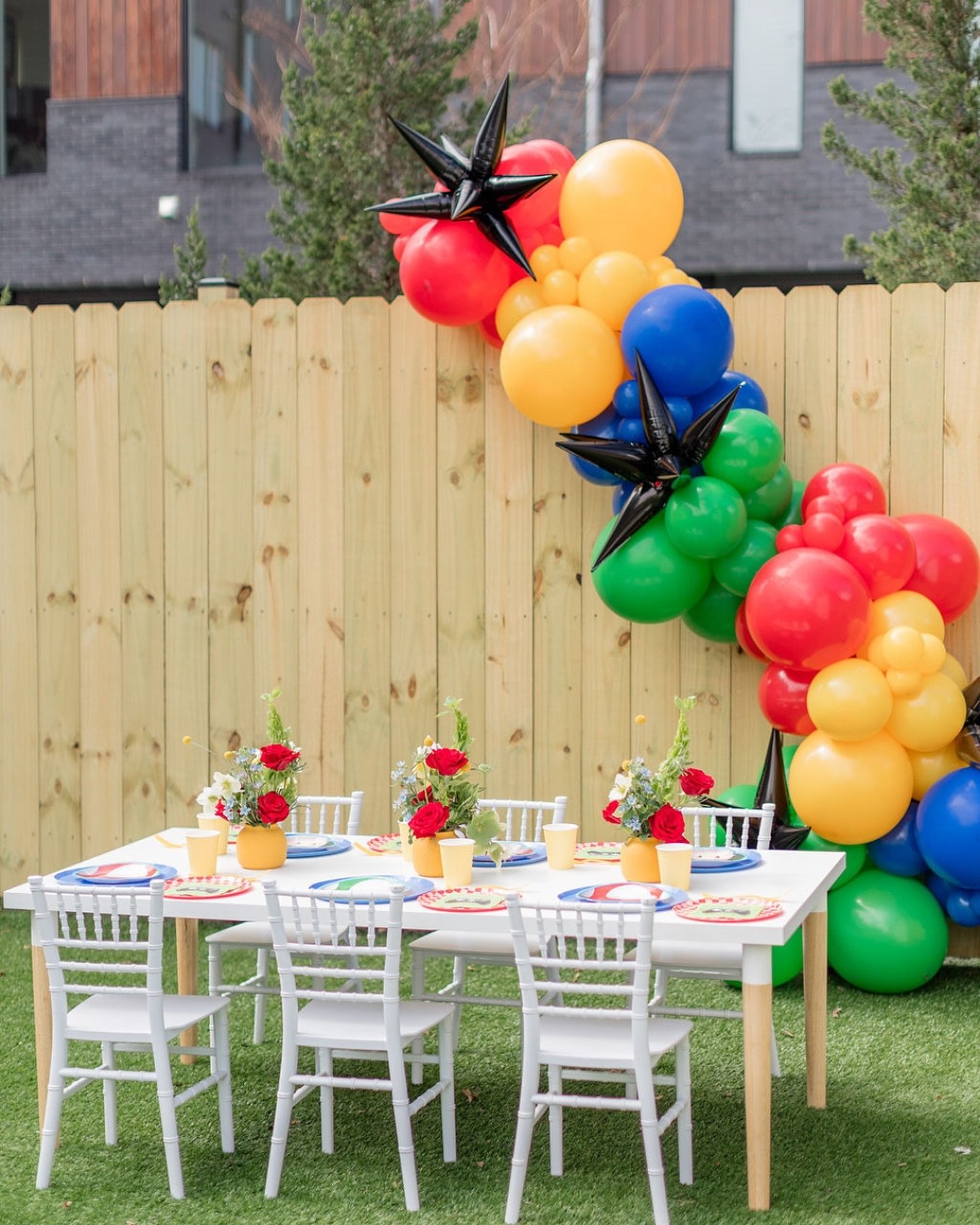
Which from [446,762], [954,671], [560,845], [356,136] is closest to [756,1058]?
[560,845]

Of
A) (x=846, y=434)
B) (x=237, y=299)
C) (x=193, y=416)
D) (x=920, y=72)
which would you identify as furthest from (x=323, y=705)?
(x=920, y=72)

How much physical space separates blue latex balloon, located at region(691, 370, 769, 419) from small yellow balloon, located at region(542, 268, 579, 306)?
0.49m

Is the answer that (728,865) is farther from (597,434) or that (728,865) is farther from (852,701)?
(597,434)

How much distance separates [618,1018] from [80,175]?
9.58 m

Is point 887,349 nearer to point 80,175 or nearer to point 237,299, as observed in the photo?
point 237,299

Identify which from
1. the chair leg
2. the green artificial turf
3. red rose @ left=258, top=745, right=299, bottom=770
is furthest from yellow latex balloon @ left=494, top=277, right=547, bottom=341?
the chair leg

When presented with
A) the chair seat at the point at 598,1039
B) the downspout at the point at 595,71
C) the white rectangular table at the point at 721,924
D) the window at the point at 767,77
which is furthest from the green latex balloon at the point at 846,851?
the downspout at the point at 595,71

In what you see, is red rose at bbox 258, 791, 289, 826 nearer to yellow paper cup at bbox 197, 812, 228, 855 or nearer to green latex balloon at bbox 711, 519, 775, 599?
yellow paper cup at bbox 197, 812, 228, 855

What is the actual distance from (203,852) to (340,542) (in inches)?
69.8

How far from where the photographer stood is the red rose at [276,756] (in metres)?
4.01

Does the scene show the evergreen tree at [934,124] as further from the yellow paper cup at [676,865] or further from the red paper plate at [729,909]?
the red paper plate at [729,909]

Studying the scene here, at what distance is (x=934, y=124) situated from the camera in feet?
21.7

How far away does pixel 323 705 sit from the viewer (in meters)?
5.57

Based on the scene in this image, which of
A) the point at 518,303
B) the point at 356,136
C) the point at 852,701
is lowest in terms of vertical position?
the point at 852,701
